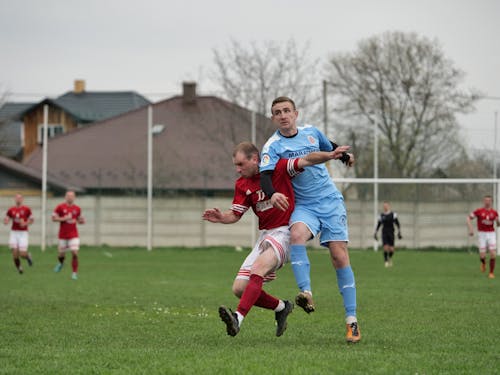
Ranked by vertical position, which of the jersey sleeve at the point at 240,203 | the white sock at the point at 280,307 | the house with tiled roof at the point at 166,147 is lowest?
the white sock at the point at 280,307

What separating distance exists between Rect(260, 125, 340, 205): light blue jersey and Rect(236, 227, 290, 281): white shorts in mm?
369

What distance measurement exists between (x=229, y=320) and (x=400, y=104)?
3677 centimetres

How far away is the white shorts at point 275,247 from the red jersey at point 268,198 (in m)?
0.08

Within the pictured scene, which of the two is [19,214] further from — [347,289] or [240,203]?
→ [347,289]

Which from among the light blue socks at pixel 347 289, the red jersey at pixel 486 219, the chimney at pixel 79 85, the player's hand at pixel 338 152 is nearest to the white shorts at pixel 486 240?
the red jersey at pixel 486 219

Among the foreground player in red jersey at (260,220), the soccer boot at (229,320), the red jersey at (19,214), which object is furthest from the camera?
the red jersey at (19,214)

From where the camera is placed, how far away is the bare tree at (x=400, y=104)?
A: 3709 cm

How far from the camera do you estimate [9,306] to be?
14555mm

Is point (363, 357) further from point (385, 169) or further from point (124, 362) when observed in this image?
point (385, 169)

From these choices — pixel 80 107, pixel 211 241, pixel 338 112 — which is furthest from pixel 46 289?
pixel 80 107

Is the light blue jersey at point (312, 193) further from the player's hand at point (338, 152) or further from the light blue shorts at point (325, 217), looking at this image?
the player's hand at point (338, 152)

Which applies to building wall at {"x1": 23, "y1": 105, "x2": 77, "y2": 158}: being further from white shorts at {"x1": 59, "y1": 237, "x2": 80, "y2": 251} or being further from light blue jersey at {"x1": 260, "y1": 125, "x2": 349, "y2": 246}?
light blue jersey at {"x1": 260, "y1": 125, "x2": 349, "y2": 246}

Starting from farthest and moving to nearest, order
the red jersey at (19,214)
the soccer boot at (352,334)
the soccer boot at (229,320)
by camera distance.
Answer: the red jersey at (19,214)
the soccer boot at (352,334)
the soccer boot at (229,320)

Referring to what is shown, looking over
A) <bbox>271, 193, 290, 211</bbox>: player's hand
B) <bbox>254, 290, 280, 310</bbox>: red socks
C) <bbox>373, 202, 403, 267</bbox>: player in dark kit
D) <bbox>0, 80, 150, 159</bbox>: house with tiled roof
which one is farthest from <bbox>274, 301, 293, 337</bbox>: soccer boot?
<bbox>0, 80, 150, 159</bbox>: house with tiled roof
